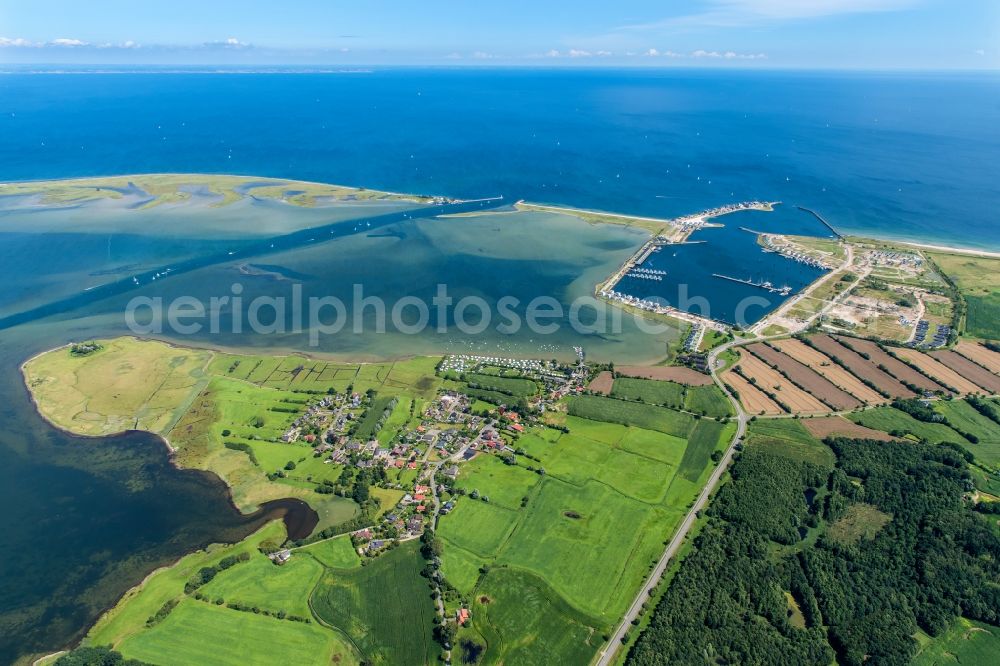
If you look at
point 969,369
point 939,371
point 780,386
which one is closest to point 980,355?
point 969,369

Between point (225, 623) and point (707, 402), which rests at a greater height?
point (707, 402)

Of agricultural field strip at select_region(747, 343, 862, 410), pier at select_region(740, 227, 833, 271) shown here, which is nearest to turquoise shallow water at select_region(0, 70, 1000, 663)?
pier at select_region(740, 227, 833, 271)

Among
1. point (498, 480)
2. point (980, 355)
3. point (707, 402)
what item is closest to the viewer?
point (498, 480)

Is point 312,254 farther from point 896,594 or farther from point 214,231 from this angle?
point 896,594

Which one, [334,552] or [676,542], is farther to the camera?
[676,542]

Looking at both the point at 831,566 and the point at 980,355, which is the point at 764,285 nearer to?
the point at 980,355

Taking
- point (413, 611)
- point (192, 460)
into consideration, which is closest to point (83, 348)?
point (192, 460)

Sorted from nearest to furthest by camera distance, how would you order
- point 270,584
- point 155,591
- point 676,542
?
point 155,591 < point 270,584 < point 676,542

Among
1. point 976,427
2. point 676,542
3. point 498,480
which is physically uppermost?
point 976,427
